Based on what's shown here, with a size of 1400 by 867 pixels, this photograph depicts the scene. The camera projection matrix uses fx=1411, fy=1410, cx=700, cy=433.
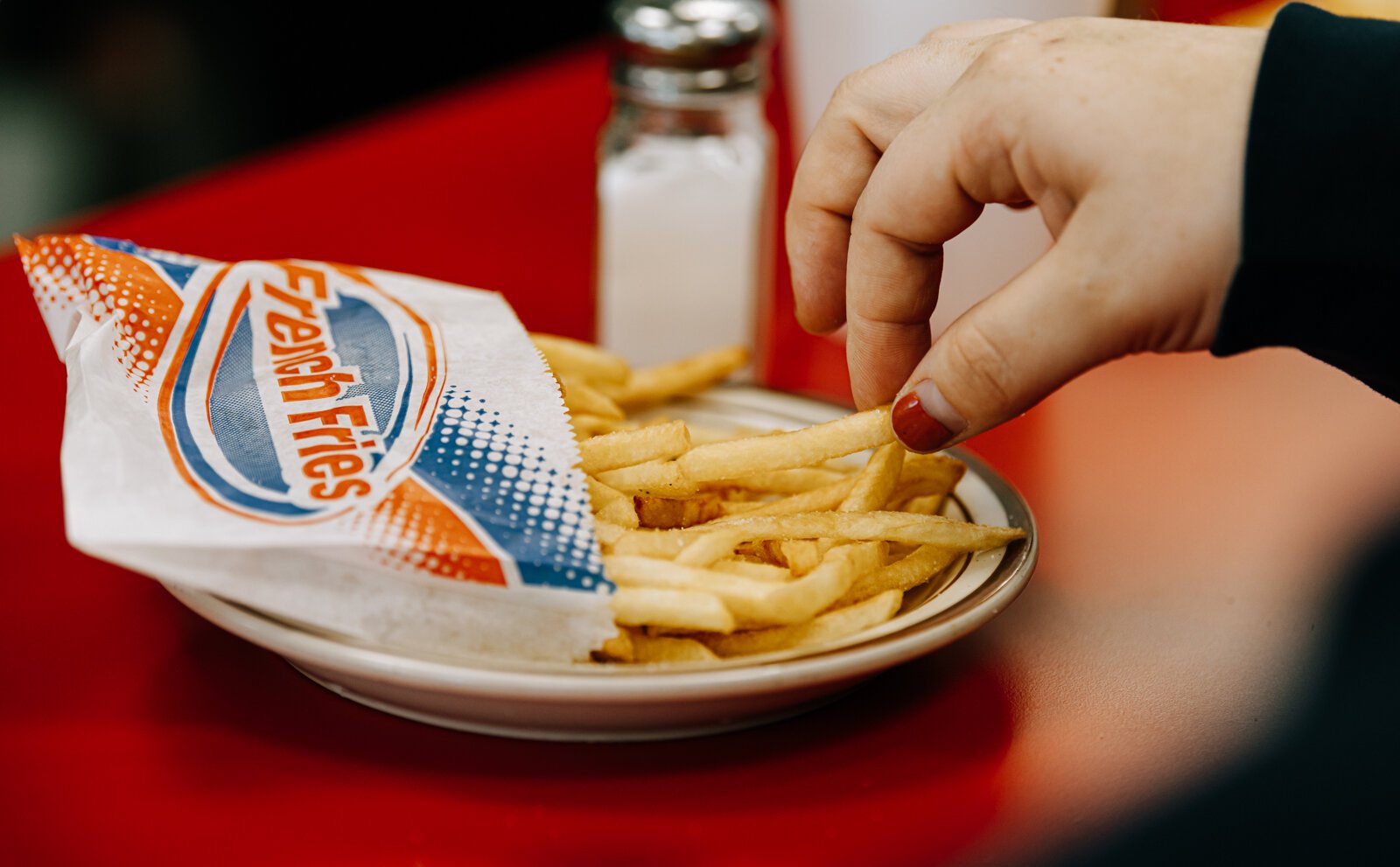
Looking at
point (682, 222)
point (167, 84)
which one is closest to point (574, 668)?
point (682, 222)

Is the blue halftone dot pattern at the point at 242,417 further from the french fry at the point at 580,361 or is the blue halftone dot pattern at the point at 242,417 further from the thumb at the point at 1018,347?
the thumb at the point at 1018,347

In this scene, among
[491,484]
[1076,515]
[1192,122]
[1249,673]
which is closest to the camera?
[1192,122]

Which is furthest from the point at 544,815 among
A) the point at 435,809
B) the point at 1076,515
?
the point at 1076,515

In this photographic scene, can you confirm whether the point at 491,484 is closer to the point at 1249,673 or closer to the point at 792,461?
the point at 792,461

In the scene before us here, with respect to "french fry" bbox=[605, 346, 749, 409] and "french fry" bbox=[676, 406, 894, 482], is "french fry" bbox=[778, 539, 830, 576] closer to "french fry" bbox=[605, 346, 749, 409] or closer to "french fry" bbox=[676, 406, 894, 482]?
"french fry" bbox=[676, 406, 894, 482]

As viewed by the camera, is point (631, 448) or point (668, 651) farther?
point (631, 448)

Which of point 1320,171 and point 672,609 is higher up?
point 1320,171

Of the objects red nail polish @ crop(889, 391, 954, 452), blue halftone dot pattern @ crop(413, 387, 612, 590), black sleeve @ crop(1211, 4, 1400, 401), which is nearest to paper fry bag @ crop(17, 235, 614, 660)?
blue halftone dot pattern @ crop(413, 387, 612, 590)

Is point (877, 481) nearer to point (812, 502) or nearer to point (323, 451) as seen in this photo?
point (812, 502)
